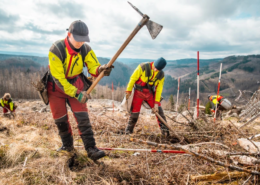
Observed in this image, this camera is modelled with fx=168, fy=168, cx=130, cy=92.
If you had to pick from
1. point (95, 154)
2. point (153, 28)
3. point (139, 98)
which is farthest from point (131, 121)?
point (153, 28)

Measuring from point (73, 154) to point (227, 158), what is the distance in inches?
87.2

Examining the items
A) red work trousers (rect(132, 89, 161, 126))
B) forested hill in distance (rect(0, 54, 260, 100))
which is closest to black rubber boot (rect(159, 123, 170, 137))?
red work trousers (rect(132, 89, 161, 126))

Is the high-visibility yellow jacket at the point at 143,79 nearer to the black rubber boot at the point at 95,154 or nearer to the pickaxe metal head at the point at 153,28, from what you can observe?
the pickaxe metal head at the point at 153,28

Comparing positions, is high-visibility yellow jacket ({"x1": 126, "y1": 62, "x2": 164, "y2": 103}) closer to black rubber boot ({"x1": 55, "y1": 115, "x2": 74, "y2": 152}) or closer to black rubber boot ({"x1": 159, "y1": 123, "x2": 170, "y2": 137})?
black rubber boot ({"x1": 159, "y1": 123, "x2": 170, "y2": 137})

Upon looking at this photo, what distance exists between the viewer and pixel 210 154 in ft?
7.47

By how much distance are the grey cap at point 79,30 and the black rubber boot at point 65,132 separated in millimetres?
1291

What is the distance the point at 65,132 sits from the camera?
9.35ft

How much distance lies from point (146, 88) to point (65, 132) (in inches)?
85.5

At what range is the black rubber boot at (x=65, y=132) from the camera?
276 centimetres

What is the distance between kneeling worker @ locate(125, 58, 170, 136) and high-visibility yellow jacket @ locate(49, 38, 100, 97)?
1.53 m

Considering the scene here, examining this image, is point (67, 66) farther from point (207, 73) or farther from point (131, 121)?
point (207, 73)

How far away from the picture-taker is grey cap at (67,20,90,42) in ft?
7.46

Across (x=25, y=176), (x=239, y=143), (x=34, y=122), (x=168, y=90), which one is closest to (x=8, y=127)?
(x=34, y=122)

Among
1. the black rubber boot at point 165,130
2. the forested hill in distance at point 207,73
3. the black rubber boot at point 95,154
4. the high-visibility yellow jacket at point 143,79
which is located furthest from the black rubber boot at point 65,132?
the forested hill in distance at point 207,73
